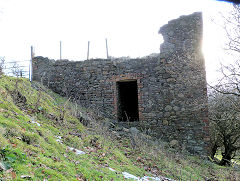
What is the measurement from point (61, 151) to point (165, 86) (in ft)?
17.1

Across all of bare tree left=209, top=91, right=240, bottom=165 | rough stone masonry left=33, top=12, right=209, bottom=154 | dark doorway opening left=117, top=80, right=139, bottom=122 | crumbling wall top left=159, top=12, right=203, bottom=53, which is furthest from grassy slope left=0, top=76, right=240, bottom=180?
crumbling wall top left=159, top=12, right=203, bottom=53

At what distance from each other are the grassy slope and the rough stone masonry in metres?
1.14

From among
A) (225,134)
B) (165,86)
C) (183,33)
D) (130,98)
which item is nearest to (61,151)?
(165,86)

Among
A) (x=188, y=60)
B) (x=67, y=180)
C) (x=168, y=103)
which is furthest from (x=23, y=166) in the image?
(x=188, y=60)

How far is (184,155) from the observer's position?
25.1 ft

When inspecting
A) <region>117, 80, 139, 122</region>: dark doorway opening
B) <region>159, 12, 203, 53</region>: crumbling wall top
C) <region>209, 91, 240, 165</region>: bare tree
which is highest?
<region>159, 12, 203, 53</region>: crumbling wall top

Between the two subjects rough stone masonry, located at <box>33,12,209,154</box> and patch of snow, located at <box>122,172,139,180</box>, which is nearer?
patch of snow, located at <box>122,172,139,180</box>

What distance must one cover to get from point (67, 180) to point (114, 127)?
17.4 feet

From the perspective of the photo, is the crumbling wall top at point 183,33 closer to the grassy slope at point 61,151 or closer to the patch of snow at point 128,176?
the grassy slope at point 61,151

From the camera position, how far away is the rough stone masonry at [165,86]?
8.21 metres

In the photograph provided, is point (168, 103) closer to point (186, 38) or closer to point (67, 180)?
point (186, 38)

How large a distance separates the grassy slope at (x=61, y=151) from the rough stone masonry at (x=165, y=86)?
114cm

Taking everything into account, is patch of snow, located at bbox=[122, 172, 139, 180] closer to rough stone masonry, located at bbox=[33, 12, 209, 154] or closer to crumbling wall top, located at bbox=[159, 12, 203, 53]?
rough stone masonry, located at bbox=[33, 12, 209, 154]

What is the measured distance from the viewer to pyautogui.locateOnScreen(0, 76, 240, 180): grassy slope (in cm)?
339
